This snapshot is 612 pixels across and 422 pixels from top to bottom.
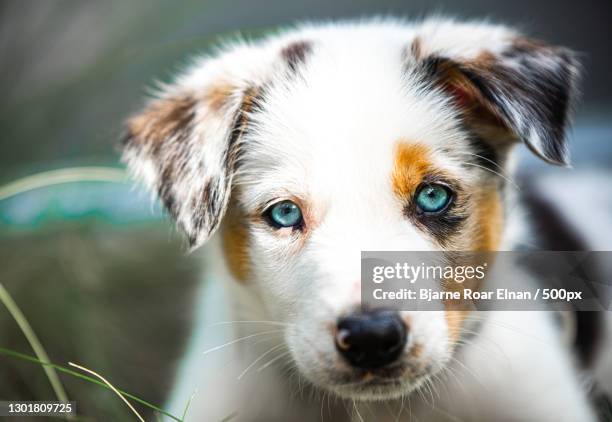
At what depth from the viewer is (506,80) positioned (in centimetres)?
164

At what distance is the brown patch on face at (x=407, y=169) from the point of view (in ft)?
5.09

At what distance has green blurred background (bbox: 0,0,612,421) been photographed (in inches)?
91.4

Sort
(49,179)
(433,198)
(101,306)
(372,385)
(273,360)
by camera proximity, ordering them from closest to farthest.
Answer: (372,385) → (433,198) → (273,360) → (49,179) → (101,306)

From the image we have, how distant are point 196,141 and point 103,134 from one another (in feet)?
3.78

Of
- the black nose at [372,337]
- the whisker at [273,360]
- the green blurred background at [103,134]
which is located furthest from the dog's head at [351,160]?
the green blurred background at [103,134]

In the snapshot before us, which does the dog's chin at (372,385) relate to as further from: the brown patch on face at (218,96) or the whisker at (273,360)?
the brown patch on face at (218,96)

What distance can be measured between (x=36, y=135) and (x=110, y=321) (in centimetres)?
72

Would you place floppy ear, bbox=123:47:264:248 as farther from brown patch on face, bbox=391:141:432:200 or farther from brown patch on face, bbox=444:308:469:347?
brown patch on face, bbox=444:308:469:347

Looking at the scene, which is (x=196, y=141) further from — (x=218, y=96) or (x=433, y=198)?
(x=433, y=198)

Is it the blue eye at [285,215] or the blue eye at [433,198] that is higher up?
the blue eye at [433,198]

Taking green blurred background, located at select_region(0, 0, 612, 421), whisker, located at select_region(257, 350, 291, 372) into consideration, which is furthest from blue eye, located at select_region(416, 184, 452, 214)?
green blurred background, located at select_region(0, 0, 612, 421)

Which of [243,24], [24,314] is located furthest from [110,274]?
[243,24]

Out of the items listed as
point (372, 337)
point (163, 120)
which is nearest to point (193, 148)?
point (163, 120)

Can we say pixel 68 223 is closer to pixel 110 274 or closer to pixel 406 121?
pixel 110 274
